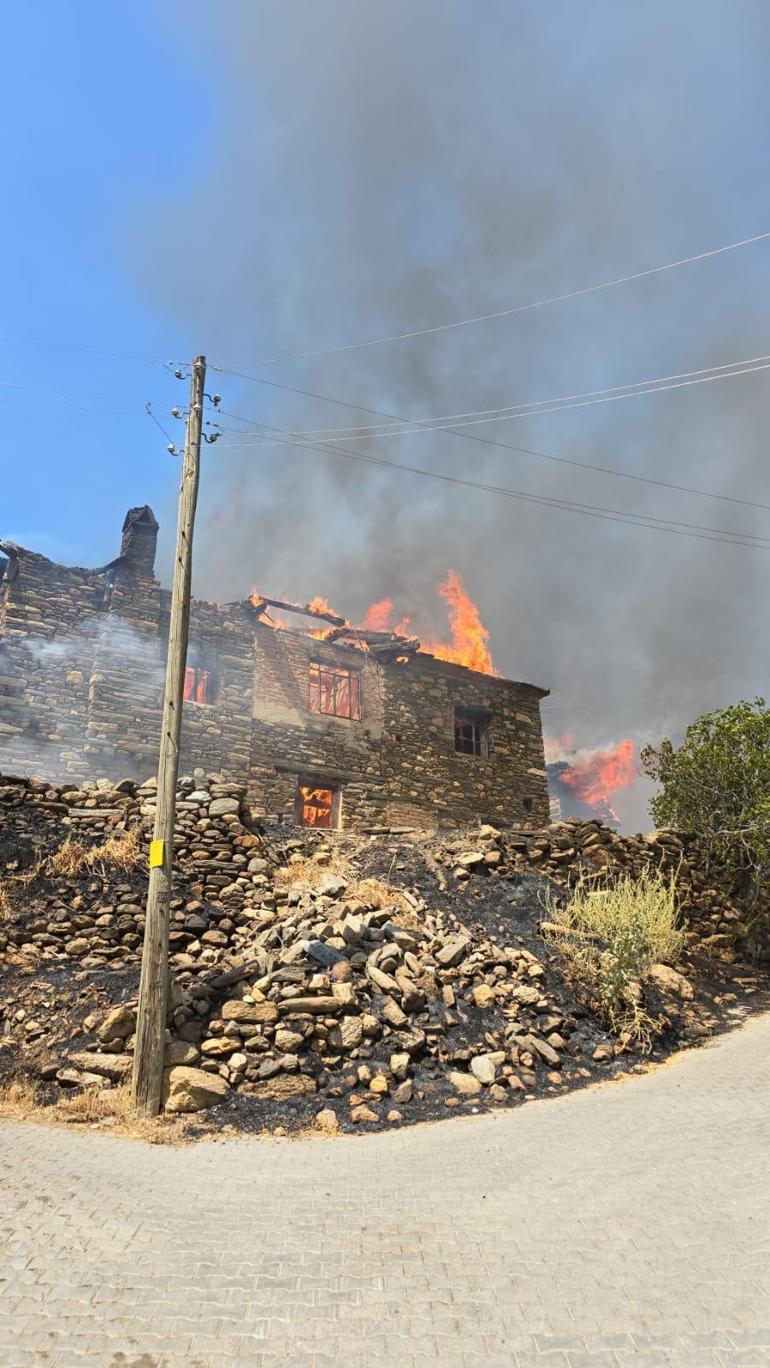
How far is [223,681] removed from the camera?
2039cm

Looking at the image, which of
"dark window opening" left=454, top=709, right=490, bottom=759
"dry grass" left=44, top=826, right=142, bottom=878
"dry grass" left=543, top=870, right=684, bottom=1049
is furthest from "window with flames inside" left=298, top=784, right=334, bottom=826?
"dry grass" left=543, top=870, right=684, bottom=1049

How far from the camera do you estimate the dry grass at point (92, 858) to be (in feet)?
33.4

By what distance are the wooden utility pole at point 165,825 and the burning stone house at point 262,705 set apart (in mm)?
9974

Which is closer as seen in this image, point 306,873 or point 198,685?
point 306,873

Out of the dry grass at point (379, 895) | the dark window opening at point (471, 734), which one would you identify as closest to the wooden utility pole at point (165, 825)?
the dry grass at point (379, 895)

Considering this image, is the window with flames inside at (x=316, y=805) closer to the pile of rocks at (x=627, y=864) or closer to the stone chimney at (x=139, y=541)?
the stone chimney at (x=139, y=541)

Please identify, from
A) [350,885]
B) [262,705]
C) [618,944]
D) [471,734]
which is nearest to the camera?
[618,944]

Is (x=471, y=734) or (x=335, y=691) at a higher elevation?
(x=335, y=691)

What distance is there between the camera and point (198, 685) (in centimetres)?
2014

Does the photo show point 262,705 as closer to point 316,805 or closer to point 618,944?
→ point 316,805

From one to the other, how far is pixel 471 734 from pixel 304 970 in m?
16.5

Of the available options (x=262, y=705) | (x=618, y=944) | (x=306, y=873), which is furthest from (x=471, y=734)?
(x=618, y=944)

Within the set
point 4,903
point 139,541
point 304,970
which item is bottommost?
point 304,970

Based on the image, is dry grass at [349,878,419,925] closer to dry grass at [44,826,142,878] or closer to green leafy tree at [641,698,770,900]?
dry grass at [44,826,142,878]
